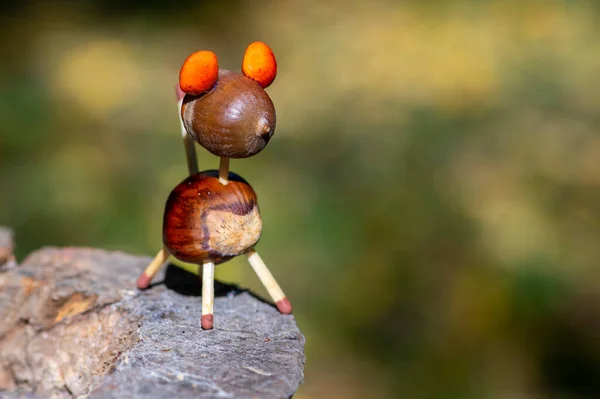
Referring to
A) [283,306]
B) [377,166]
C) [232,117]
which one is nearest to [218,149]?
[232,117]

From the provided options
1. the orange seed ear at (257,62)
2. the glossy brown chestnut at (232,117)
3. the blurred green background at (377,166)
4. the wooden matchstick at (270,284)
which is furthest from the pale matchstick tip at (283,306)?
the blurred green background at (377,166)

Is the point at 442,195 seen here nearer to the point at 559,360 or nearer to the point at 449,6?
the point at 559,360

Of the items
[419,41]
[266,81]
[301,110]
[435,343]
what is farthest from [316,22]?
[266,81]

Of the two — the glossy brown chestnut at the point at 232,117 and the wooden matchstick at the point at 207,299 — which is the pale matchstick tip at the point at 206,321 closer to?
the wooden matchstick at the point at 207,299

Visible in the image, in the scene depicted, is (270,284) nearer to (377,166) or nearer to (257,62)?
(257,62)

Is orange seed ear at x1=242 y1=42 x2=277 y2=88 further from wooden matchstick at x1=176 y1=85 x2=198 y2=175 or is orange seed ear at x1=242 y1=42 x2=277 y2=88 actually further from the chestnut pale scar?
the chestnut pale scar

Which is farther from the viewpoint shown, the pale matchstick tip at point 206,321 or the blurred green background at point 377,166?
the blurred green background at point 377,166

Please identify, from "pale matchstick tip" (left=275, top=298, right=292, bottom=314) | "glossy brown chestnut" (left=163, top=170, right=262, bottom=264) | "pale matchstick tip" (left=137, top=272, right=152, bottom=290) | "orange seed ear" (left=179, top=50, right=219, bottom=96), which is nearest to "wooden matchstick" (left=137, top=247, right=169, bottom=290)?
"pale matchstick tip" (left=137, top=272, right=152, bottom=290)
